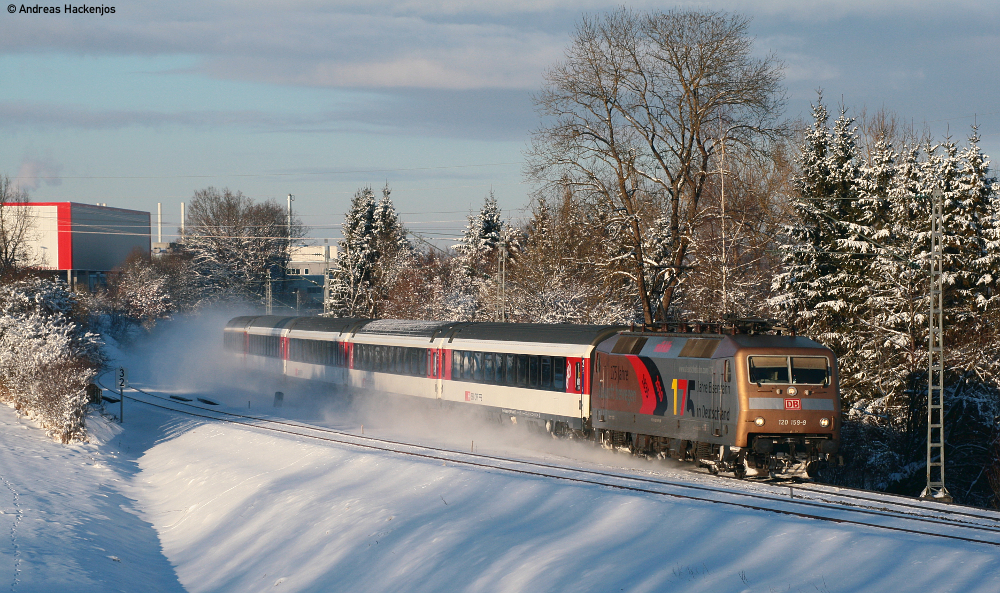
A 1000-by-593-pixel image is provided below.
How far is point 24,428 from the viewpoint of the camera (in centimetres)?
3108

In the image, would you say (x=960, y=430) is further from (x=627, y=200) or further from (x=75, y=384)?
(x=75, y=384)

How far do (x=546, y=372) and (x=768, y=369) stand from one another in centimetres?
794

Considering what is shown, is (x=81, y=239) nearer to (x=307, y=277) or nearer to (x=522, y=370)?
(x=307, y=277)

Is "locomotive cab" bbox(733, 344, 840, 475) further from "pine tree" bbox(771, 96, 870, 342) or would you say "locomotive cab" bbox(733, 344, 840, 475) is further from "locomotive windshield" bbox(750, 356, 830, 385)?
"pine tree" bbox(771, 96, 870, 342)

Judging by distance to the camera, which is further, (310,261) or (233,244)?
(310,261)

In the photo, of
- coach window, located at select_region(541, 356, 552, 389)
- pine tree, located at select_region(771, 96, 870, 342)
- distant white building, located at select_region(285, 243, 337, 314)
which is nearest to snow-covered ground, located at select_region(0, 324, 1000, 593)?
coach window, located at select_region(541, 356, 552, 389)

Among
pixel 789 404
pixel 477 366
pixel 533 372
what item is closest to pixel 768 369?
pixel 789 404

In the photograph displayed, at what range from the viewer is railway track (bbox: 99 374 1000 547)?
44.6 feet

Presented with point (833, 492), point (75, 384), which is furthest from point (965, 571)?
point (75, 384)

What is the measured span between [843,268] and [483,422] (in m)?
15.0

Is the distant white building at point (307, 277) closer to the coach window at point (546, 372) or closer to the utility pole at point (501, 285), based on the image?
the utility pole at point (501, 285)

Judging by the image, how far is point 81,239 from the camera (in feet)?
292

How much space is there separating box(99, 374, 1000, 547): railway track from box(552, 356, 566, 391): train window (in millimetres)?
3015

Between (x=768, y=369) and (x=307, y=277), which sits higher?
(x=307, y=277)
